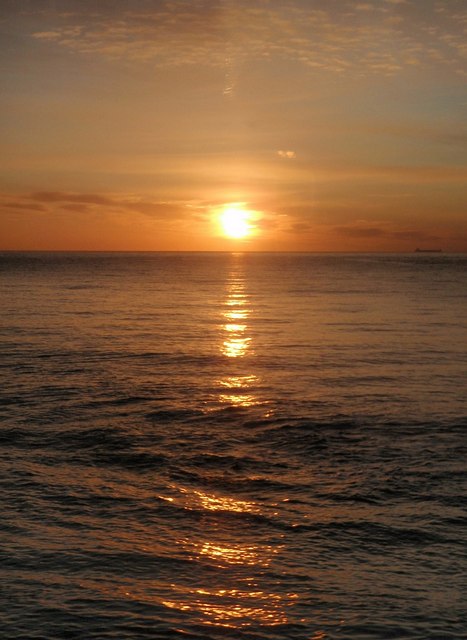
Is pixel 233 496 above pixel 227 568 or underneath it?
underneath

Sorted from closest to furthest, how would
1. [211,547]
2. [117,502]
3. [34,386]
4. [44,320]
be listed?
[211,547] < [117,502] < [34,386] < [44,320]

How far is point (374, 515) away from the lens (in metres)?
12.8

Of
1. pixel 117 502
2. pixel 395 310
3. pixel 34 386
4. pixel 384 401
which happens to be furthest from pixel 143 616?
pixel 395 310

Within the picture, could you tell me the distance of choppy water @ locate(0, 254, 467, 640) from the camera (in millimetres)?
9367

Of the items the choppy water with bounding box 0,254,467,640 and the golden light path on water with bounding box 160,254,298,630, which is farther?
the choppy water with bounding box 0,254,467,640

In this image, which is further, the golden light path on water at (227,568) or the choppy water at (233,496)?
the choppy water at (233,496)

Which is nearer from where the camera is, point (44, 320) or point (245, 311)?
point (44, 320)

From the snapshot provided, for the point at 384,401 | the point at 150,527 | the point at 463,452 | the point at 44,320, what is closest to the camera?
the point at 150,527

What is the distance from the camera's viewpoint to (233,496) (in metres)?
13.8

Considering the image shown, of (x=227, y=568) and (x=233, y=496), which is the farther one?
(x=233, y=496)

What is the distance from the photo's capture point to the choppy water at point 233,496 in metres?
9.37

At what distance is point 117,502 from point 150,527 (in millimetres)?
1406

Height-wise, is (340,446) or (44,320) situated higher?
(340,446)

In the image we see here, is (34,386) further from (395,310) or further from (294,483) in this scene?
(395,310)
